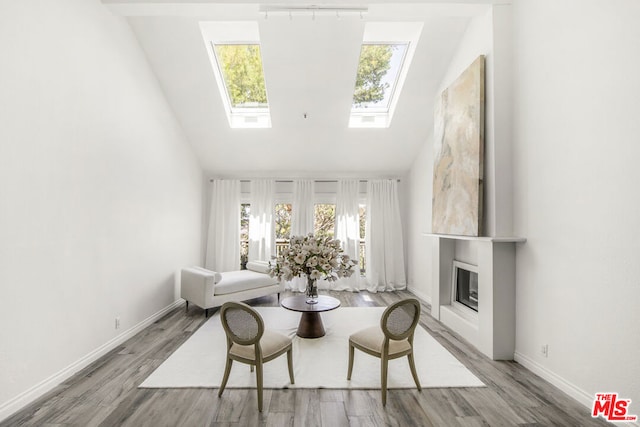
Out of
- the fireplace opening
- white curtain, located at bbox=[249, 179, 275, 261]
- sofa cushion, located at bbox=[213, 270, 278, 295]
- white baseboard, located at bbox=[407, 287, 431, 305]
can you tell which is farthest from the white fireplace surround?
white curtain, located at bbox=[249, 179, 275, 261]

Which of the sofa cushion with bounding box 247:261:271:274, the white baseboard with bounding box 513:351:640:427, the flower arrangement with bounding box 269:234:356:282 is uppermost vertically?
the flower arrangement with bounding box 269:234:356:282

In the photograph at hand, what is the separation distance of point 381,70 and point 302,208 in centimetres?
284

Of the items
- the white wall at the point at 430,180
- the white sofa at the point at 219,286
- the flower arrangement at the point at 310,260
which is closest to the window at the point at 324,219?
the white wall at the point at 430,180

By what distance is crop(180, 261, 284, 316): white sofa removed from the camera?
4332 mm

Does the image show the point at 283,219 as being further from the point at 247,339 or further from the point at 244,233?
the point at 247,339

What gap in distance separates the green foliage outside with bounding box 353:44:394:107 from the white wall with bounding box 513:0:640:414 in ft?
5.78

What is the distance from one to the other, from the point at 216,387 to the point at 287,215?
13.8ft

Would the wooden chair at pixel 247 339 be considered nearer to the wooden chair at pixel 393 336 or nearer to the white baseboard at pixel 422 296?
the wooden chair at pixel 393 336

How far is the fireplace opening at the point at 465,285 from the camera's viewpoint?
379 cm

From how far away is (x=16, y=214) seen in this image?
219cm

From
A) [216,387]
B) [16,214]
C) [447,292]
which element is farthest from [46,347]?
[447,292]

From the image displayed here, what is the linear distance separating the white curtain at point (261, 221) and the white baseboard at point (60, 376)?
254cm

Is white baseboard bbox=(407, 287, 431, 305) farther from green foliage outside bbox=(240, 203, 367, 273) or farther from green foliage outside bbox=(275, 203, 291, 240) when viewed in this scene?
green foliage outside bbox=(275, 203, 291, 240)

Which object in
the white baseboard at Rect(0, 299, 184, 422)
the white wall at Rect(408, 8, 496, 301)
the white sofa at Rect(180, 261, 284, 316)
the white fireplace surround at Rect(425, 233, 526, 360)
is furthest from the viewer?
the white sofa at Rect(180, 261, 284, 316)
